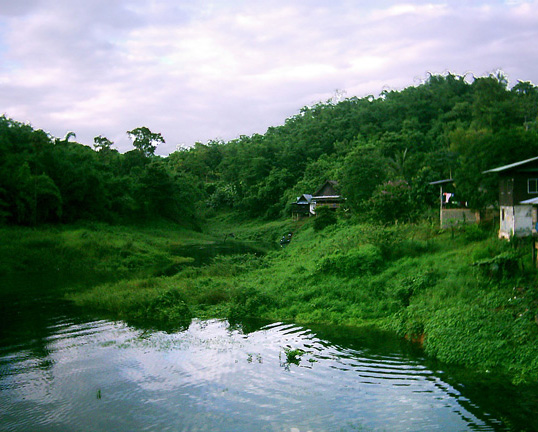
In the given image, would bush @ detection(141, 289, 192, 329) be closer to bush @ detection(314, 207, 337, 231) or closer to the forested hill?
the forested hill

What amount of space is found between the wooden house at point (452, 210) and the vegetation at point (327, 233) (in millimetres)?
1222

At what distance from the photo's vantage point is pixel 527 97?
2298 inches

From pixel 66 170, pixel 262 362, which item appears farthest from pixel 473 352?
pixel 66 170

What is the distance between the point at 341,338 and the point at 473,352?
424cm

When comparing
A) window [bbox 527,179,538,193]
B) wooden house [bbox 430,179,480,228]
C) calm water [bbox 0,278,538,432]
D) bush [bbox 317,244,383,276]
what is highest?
window [bbox 527,179,538,193]

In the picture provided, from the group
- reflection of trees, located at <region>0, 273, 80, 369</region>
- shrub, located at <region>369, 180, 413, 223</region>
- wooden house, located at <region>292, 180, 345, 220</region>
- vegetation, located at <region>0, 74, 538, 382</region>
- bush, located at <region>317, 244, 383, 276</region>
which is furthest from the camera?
wooden house, located at <region>292, 180, 345, 220</region>

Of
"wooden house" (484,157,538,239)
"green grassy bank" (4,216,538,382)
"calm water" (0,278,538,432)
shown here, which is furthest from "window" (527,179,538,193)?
"calm water" (0,278,538,432)

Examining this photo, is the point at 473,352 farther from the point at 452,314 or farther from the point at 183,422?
the point at 183,422

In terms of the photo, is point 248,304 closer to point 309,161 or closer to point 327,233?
point 327,233

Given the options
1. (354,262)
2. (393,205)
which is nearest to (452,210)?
(393,205)

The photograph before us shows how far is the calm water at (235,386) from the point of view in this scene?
991 centimetres

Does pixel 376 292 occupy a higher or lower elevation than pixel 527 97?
lower

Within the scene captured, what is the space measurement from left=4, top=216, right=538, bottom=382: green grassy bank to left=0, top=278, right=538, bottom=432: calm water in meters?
1.26

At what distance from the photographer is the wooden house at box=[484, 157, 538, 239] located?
69.1 ft
